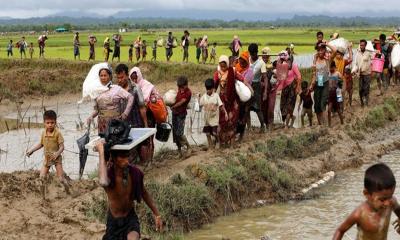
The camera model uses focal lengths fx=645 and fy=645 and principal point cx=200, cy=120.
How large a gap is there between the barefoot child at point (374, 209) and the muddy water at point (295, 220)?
3053mm

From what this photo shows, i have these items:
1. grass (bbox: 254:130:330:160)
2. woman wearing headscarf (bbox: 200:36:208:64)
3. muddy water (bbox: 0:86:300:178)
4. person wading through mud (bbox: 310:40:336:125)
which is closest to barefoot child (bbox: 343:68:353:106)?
muddy water (bbox: 0:86:300:178)

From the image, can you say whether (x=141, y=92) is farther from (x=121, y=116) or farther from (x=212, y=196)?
(x=212, y=196)

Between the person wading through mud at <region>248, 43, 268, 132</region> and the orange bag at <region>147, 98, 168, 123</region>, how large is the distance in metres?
2.26

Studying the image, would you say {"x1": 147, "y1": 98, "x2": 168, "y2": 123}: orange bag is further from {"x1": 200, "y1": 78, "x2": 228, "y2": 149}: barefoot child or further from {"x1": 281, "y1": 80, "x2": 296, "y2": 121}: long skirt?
{"x1": 281, "y1": 80, "x2": 296, "y2": 121}: long skirt

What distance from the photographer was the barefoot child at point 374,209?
393 cm

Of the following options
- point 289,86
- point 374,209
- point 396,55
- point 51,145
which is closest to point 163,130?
point 51,145

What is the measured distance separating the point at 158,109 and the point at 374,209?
5176mm

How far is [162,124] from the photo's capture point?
9.00 m

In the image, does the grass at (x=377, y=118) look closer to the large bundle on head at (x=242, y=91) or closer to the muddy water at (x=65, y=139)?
the muddy water at (x=65, y=139)

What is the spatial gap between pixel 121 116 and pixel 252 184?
A: 2.44 m

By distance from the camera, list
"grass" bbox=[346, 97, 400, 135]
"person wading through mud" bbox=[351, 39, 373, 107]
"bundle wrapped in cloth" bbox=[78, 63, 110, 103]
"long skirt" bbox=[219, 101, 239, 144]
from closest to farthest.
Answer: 1. "bundle wrapped in cloth" bbox=[78, 63, 110, 103]
2. "long skirt" bbox=[219, 101, 239, 144]
3. "grass" bbox=[346, 97, 400, 135]
4. "person wading through mud" bbox=[351, 39, 373, 107]

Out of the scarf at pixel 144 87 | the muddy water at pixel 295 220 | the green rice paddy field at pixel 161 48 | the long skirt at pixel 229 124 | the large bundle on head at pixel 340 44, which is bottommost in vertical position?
the muddy water at pixel 295 220

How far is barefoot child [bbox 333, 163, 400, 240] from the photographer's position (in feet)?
12.9

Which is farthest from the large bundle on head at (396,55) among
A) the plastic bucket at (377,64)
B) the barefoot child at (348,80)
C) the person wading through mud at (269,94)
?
the person wading through mud at (269,94)
